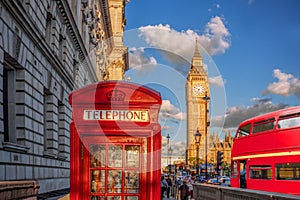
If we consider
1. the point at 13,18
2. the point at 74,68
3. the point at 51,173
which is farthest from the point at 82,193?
the point at 74,68

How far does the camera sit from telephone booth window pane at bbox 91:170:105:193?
8735 millimetres

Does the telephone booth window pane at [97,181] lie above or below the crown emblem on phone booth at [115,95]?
below

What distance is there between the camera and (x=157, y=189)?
29.0ft

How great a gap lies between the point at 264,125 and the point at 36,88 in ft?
30.7

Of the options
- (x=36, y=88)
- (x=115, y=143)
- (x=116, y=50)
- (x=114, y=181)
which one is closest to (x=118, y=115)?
(x=115, y=143)

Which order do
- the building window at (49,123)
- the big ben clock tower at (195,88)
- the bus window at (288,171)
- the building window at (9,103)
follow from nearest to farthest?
the big ben clock tower at (195,88) < the bus window at (288,171) < the building window at (9,103) < the building window at (49,123)

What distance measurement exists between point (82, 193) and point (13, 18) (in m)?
10.0

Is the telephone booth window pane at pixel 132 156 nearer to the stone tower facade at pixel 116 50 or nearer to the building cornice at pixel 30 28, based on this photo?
the building cornice at pixel 30 28

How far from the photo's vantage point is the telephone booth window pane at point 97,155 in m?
8.72

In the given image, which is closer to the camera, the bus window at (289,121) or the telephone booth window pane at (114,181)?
the telephone booth window pane at (114,181)

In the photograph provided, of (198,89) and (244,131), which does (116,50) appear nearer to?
(244,131)

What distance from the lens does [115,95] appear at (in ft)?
29.0

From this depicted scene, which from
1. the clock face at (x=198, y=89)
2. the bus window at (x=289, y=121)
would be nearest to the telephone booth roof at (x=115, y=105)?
the clock face at (x=198, y=89)

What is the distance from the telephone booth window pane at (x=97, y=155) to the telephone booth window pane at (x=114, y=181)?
0.21 m
